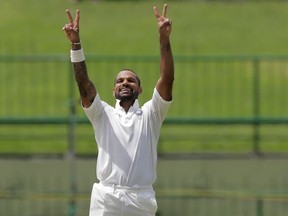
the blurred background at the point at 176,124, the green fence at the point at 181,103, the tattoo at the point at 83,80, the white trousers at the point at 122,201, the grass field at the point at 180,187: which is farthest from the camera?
the green fence at the point at 181,103

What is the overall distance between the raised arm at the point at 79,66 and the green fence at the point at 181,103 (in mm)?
6582

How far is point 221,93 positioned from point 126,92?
25.9ft

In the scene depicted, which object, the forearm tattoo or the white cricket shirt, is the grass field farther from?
the forearm tattoo

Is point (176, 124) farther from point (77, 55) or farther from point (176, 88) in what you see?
point (77, 55)

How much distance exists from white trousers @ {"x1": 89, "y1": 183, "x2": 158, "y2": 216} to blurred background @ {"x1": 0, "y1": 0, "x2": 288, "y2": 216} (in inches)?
225

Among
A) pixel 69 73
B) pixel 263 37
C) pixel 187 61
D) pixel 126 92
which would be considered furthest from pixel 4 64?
pixel 126 92

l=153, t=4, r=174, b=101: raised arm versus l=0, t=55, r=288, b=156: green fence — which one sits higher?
l=153, t=4, r=174, b=101: raised arm

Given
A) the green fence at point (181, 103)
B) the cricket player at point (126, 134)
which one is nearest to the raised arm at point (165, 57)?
the cricket player at point (126, 134)

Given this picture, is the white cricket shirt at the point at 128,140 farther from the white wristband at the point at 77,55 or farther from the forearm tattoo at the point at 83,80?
the white wristband at the point at 77,55

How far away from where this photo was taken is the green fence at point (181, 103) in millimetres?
14328

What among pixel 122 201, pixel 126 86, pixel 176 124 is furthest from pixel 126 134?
pixel 176 124

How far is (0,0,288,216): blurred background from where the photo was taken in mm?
13297

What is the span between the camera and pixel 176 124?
1433cm

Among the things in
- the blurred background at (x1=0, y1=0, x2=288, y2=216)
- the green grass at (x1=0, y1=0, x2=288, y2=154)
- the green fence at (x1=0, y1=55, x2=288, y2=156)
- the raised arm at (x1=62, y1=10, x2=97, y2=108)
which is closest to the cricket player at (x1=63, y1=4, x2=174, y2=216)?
the raised arm at (x1=62, y1=10, x2=97, y2=108)
